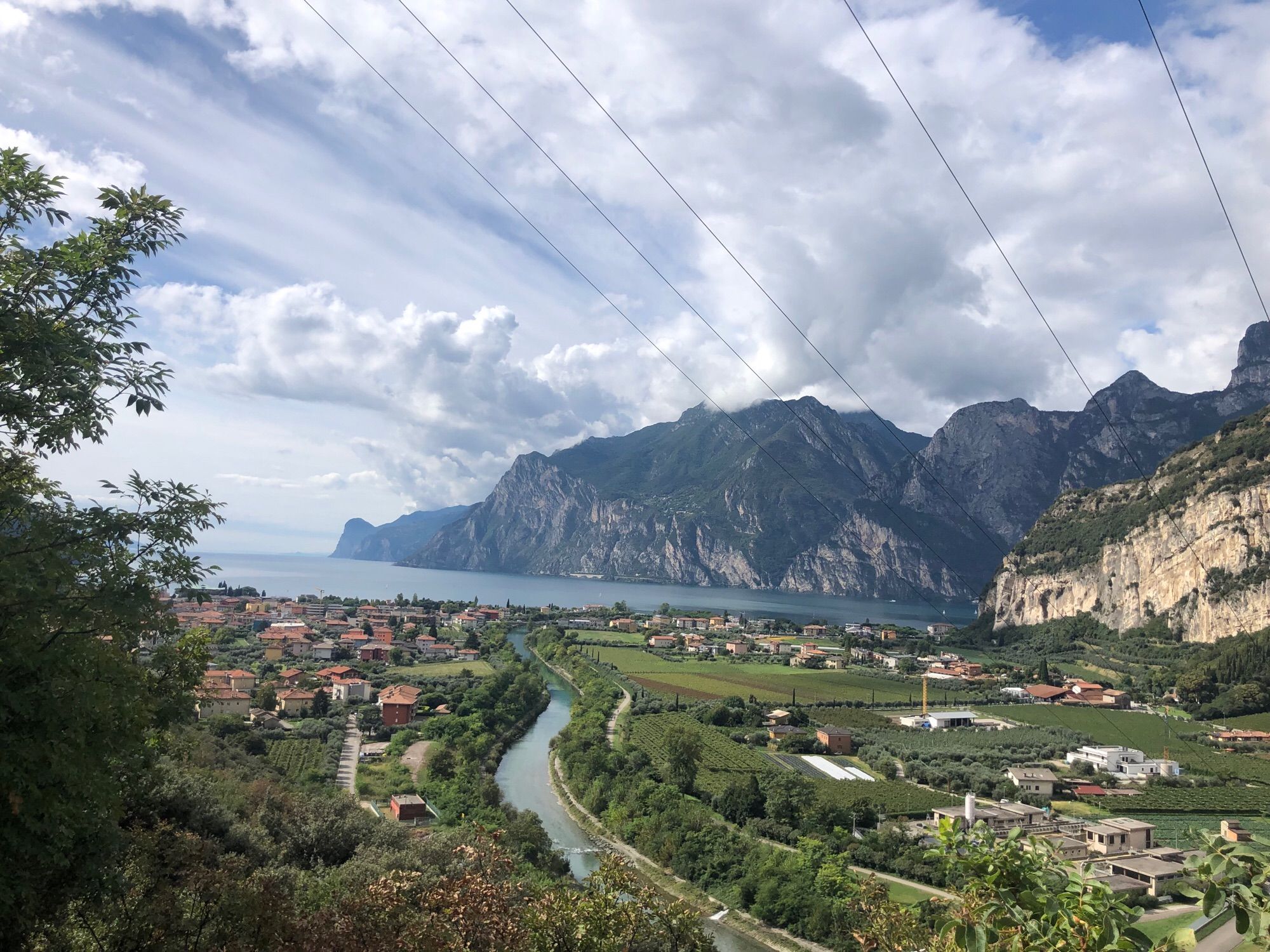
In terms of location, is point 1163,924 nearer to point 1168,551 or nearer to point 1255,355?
point 1168,551

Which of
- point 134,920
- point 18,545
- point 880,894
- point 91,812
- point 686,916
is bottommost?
point 880,894

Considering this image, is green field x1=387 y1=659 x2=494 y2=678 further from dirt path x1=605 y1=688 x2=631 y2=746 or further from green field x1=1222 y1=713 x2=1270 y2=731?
green field x1=1222 y1=713 x2=1270 y2=731

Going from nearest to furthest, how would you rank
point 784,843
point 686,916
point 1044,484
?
1. point 686,916
2. point 784,843
3. point 1044,484

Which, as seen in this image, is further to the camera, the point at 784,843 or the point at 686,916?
the point at 784,843

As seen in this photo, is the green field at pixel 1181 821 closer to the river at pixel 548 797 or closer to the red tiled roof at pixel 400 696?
the river at pixel 548 797

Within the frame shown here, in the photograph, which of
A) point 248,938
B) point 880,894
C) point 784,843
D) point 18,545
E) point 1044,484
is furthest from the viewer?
point 1044,484

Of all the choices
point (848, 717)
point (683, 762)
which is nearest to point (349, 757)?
point (683, 762)

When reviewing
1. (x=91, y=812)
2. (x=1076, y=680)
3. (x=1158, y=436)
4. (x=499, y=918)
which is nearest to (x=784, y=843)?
(x=499, y=918)

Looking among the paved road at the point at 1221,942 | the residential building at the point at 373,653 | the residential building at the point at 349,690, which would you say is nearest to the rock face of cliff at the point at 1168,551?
the paved road at the point at 1221,942

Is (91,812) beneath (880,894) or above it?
above

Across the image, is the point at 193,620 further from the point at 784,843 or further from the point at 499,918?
the point at 499,918
